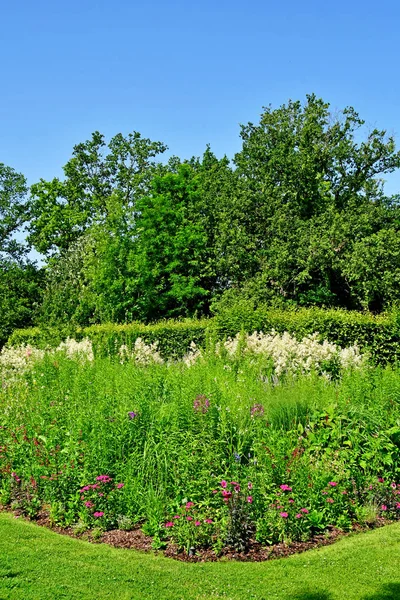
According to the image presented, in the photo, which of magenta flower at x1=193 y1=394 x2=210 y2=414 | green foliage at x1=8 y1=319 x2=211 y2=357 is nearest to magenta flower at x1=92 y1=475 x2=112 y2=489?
magenta flower at x1=193 y1=394 x2=210 y2=414

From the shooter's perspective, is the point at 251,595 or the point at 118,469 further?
the point at 118,469

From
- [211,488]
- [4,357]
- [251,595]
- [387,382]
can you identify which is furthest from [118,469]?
[4,357]

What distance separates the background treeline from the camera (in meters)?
24.4

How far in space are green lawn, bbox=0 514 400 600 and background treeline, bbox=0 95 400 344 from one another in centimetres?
1765

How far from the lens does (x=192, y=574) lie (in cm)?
458

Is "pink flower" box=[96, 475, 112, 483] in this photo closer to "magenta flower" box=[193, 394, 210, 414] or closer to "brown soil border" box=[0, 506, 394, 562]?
"brown soil border" box=[0, 506, 394, 562]

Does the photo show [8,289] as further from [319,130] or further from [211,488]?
[211,488]

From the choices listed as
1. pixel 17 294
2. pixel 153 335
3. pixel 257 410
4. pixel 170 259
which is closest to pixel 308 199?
pixel 170 259

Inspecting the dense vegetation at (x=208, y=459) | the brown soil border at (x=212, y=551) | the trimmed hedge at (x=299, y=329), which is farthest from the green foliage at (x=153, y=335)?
the brown soil border at (x=212, y=551)

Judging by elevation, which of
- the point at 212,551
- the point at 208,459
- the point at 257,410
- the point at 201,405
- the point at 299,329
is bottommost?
the point at 212,551

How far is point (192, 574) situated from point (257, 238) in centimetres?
2214

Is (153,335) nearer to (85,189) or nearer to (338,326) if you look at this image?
(338,326)

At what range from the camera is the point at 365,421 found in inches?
241

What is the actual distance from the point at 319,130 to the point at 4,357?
1857 cm
